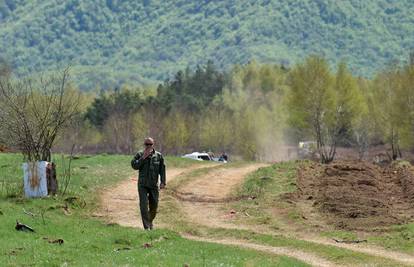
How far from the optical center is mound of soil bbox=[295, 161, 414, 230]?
25.5 m

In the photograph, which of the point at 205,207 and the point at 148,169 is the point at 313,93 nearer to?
the point at 205,207

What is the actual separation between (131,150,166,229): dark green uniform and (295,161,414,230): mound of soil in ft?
18.7

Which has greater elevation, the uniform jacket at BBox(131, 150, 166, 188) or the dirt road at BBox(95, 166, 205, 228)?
the uniform jacket at BBox(131, 150, 166, 188)

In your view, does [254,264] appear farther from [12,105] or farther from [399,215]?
[12,105]

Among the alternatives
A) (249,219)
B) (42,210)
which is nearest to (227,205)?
(249,219)

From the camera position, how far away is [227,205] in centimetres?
3047

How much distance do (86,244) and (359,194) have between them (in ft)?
47.4

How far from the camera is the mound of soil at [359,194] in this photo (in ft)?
83.7

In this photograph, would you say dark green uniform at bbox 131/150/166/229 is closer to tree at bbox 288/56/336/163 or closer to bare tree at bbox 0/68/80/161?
bare tree at bbox 0/68/80/161

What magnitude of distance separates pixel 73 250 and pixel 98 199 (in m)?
11.8

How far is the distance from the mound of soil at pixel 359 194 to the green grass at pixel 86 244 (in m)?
6.22

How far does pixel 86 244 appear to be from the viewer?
20000 mm

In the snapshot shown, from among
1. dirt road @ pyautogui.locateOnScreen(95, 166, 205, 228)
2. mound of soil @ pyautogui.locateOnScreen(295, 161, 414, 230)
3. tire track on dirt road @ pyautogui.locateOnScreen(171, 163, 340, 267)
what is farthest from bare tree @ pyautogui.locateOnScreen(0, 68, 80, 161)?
mound of soil @ pyautogui.locateOnScreen(295, 161, 414, 230)

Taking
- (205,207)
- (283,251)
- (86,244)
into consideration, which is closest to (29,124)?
(205,207)
